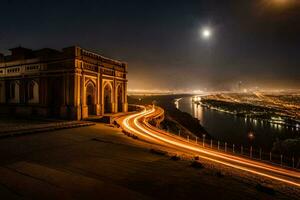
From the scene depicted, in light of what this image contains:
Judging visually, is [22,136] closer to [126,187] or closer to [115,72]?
[126,187]

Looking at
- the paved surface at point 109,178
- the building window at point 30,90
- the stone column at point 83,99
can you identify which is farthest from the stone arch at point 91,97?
the paved surface at point 109,178

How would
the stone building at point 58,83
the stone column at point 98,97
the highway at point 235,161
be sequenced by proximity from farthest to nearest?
1. the stone column at point 98,97
2. the stone building at point 58,83
3. the highway at point 235,161

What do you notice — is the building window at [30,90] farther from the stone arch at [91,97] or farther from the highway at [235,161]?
the highway at [235,161]

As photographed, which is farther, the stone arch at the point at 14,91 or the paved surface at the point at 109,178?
the stone arch at the point at 14,91

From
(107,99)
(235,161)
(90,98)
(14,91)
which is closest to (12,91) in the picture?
(14,91)

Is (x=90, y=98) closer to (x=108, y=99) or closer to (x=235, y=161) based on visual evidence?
(x=108, y=99)

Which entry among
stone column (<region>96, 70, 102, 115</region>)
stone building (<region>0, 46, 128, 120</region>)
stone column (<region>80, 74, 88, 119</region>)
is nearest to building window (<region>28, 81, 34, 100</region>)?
Answer: stone building (<region>0, 46, 128, 120</region>)

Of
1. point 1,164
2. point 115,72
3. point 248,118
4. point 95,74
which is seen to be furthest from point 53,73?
point 248,118

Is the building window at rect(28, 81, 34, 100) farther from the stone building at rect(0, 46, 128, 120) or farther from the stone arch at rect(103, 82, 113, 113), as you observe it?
the stone arch at rect(103, 82, 113, 113)

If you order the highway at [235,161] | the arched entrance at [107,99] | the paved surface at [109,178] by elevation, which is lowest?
the highway at [235,161]
